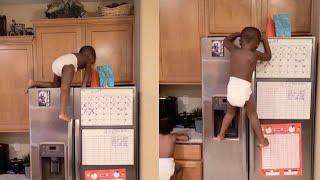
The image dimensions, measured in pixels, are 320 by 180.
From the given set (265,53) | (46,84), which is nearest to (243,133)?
(265,53)

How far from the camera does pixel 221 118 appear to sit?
9.58 ft

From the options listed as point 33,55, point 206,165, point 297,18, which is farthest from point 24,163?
point 297,18

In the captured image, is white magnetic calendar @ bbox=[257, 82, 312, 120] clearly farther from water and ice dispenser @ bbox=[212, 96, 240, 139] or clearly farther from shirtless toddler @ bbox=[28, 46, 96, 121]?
shirtless toddler @ bbox=[28, 46, 96, 121]

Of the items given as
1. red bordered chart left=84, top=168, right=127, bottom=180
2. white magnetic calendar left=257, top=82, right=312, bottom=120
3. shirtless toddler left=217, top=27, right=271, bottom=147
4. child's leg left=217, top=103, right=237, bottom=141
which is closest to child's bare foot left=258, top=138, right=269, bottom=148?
shirtless toddler left=217, top=27, right=271, bottom=147

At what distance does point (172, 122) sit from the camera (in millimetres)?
3668

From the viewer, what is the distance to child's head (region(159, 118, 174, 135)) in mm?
3263

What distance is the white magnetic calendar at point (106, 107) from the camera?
2.85m

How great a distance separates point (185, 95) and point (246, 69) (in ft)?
4.43

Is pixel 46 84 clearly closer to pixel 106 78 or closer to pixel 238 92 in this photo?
pixel 106 78

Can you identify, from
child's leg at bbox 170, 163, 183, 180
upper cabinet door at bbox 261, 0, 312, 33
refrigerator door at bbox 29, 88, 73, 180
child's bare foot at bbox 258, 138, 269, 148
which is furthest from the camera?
upper cabinet door at bbox 261, 0, 312, 33

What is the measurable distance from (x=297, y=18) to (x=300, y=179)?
1.47 metres

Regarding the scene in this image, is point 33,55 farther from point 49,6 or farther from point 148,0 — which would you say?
point 148,0

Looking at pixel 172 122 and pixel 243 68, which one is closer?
pixel 243 68

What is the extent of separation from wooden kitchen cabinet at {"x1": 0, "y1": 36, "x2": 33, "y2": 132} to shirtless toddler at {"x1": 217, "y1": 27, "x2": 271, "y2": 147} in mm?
2122
